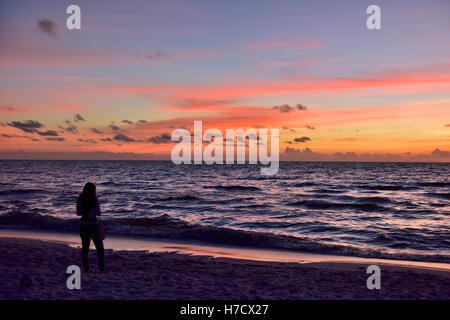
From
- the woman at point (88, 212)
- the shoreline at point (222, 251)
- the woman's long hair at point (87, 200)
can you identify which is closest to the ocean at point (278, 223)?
the shoreline at point (222, 251)

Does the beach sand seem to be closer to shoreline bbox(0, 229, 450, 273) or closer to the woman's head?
shoreline bbox(0, 229, 450, 273)

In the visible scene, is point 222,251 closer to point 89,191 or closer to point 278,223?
point 89,191

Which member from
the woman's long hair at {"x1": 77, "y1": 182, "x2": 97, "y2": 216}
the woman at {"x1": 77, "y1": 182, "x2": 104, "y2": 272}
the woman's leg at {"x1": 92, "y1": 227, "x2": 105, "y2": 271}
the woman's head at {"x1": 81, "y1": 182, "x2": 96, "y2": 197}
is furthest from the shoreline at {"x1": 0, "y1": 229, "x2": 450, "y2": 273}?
the woman's head at {"x1": 81, "y1": 182, "x2": 96, "y2": 197}

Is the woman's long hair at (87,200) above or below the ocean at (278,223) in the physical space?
above

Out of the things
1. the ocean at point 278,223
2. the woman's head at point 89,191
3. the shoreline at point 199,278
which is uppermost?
the woman's head at point 89,191

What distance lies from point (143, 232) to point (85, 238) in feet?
31.8

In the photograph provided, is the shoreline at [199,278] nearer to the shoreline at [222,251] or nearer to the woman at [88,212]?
the shoreline at [222,251]

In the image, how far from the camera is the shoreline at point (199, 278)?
320 inches

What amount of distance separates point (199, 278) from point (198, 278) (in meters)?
0.03

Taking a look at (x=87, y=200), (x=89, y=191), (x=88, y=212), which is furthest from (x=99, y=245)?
(x=89, y=191)

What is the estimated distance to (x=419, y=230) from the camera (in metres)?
19.7

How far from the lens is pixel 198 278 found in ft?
31.8
